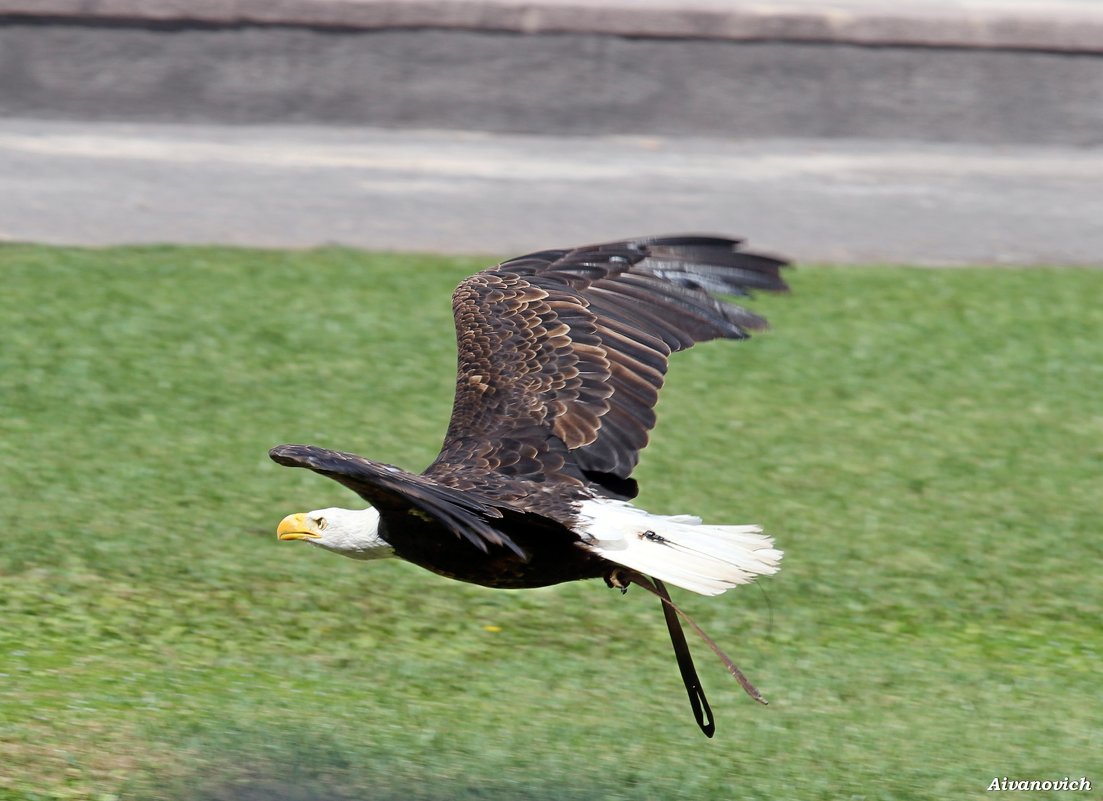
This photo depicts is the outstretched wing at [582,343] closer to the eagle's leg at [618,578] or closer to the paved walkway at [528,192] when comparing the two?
the eagle's leg at [618,578]

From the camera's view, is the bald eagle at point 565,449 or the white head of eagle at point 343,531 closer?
the bald eagle at point 565,449

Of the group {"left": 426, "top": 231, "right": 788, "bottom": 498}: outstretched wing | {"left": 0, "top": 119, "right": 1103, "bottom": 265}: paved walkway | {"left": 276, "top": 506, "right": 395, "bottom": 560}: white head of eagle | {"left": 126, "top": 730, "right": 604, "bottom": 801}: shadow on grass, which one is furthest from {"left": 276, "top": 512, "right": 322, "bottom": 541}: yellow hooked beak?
{"left": 0, "top": 119, "right": 1103, "bottom": 265}: paved walkway

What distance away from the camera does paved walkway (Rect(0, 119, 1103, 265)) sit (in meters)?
12.2

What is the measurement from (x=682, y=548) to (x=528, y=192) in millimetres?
8901

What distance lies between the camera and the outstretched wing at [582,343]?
5.62 m

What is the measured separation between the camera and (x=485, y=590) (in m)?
7.18

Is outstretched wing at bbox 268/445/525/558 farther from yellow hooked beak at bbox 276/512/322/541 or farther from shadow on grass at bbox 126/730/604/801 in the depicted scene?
shadow on grass at bbox 126/730/604/801

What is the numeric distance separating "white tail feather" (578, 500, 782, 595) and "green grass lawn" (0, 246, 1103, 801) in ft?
2.84

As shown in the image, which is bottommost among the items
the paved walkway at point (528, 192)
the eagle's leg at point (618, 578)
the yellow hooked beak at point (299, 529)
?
the yellow hooked beak at point (299, 529)

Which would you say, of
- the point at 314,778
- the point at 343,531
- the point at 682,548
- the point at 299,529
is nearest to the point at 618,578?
the point at 682,548

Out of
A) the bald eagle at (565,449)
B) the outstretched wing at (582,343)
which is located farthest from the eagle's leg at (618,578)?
the outstretched wing at (582,343)

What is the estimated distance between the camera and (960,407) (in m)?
9.64

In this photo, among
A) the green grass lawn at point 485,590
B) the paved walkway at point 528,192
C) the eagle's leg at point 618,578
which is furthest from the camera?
the paved walkway at point 528,192

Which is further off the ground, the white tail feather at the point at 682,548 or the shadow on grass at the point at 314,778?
the white tail feather at the point at 682,548
